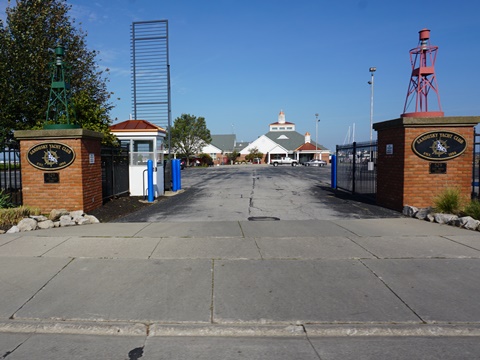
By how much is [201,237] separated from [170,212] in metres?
3.68

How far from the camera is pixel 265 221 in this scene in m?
8.93

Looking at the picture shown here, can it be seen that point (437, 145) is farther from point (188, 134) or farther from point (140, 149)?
point (188, 134)

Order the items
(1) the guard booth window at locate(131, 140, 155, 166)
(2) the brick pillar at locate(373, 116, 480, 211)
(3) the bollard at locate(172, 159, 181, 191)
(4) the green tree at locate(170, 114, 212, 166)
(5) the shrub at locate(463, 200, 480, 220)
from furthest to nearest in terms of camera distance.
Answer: (4) the green tree at locate(170, 114, 212, 166), (3) the bollard at locate(172, 159, 181, 191), (1) the guard booth window at locate(131, 140, 155, 166), (2) the brick pillar at locate(373, 116, 480, 211), (5) the shrub at locate(463, 200, 480, 220)

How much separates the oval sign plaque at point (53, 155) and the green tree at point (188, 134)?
53041 millimetres

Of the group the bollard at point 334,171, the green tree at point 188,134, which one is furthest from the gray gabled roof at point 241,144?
the bollard at point 334,171

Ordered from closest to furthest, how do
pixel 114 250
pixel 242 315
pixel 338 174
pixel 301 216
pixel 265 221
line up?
pixel 242 315
pixel 114 250
pixel 265 221
pixel 301 216
pixel 338 174

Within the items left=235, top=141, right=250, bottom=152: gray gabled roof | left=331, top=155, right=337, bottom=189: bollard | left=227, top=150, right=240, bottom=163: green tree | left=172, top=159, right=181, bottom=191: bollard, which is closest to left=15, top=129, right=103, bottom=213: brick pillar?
left=172, top=159, right=181, bottom=191: bollard

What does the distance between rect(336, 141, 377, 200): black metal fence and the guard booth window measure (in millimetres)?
7902

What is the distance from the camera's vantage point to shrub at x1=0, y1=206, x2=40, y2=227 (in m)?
8.40

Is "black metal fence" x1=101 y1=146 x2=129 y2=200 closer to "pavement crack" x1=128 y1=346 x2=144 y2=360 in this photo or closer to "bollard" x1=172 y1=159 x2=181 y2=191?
"bollard" x1=172 y1=159 x2=181 y2=191

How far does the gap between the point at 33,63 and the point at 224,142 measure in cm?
8366

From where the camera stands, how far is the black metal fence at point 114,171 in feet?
38.7

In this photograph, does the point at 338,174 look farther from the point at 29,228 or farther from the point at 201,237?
the point at 29,228

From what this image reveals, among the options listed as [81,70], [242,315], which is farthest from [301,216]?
[81,70]
